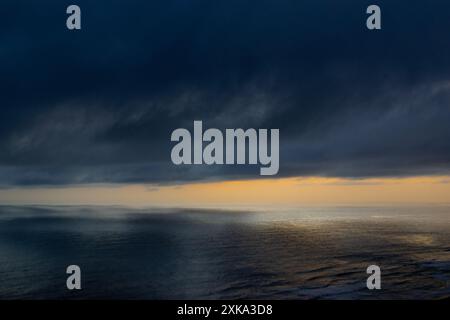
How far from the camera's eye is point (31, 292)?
115 ft

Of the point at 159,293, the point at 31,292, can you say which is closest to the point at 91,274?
the point at 31,292

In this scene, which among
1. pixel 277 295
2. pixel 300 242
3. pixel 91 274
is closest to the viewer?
pixel 277 295

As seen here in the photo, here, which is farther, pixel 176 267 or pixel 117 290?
pixel 176 267

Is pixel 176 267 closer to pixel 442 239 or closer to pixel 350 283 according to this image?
pixel 350 283

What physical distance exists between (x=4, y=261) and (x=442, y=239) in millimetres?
64792

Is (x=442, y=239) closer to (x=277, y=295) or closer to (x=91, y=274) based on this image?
(x=277, y=295)

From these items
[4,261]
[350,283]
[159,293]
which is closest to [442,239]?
[350,283]

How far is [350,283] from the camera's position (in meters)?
36.7

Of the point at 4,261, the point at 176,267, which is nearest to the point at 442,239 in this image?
the point at 176,267
